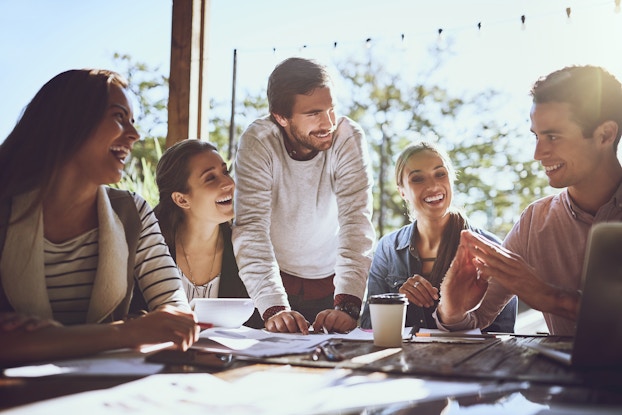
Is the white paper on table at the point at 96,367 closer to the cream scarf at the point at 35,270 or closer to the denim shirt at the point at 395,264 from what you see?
the cream scarf at the point at 35,270

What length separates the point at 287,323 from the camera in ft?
5.58

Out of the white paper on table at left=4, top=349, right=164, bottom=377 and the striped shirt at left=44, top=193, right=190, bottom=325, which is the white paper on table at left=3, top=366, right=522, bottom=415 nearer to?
the white paper on table at left=4, top=349, right=164, bottom=377

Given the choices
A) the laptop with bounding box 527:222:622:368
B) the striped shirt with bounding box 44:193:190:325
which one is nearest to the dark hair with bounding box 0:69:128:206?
the striped shirt with bounding box 44:193:190:325

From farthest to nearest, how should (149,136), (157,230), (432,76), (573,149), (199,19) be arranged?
(432,76)
(149,136)
(199,19)
(573,149)
(157,230)

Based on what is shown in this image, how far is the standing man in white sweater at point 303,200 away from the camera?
2.07m

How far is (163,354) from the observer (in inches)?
47.4

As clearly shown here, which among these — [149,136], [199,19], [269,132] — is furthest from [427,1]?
[269,132]

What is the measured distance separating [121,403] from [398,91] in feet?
27.2

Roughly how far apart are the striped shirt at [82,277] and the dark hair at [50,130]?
16 centimetres

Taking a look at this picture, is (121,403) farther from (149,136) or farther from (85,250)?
(149,136)

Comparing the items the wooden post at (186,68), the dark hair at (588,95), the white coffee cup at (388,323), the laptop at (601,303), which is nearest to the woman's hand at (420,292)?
the white coffee cup at (388,323)

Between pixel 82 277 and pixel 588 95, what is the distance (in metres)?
1.67

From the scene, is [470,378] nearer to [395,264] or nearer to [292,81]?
[292,81]

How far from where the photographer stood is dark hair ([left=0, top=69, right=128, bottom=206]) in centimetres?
146
